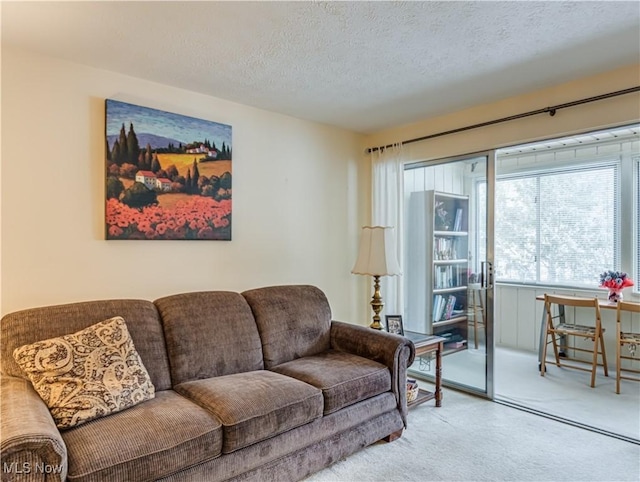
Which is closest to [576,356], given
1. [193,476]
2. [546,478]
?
[546,478]

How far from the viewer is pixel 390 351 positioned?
2553mm

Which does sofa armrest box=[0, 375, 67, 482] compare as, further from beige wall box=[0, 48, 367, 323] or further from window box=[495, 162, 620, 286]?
window box=[495, 162, 620, 286]

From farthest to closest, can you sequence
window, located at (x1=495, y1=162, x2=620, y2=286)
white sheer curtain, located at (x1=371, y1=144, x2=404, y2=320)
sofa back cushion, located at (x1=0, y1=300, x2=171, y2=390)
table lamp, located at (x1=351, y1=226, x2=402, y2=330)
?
window, located at (x1=495, y1=162, x2=620, y2=286)
white sheer curtain, located at (x1=371, y1=144, x2=404, y2=320)
table lamp, located at (x1=351, y1=226, x2=402, y2=330)
sofa back cushion, located at (x1=0, y1=300, x2=171, y2=390)

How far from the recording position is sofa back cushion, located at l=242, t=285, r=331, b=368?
→ 268 cm

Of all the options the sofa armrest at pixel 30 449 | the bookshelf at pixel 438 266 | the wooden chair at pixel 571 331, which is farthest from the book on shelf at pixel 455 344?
the sofa armrest at pixel 30 449

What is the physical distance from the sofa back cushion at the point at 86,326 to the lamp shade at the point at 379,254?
1617 millimetres

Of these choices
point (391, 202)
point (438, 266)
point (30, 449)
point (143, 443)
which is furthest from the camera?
point (391, 202)

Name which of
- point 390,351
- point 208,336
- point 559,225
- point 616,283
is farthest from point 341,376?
point 559,225

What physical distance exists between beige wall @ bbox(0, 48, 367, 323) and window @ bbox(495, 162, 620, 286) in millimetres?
1957

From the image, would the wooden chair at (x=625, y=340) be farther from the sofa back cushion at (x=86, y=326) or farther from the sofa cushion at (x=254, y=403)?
the sofa back cushion at (x=86, y=326)

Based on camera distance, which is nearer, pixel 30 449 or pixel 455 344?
pixel 30 449

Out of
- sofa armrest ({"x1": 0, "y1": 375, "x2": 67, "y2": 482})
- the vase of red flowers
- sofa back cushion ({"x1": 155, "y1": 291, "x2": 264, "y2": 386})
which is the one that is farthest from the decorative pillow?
the vase of red flowers

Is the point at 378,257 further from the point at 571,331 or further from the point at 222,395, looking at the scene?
the point at 571,331

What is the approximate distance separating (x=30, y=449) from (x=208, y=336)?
1.13m
